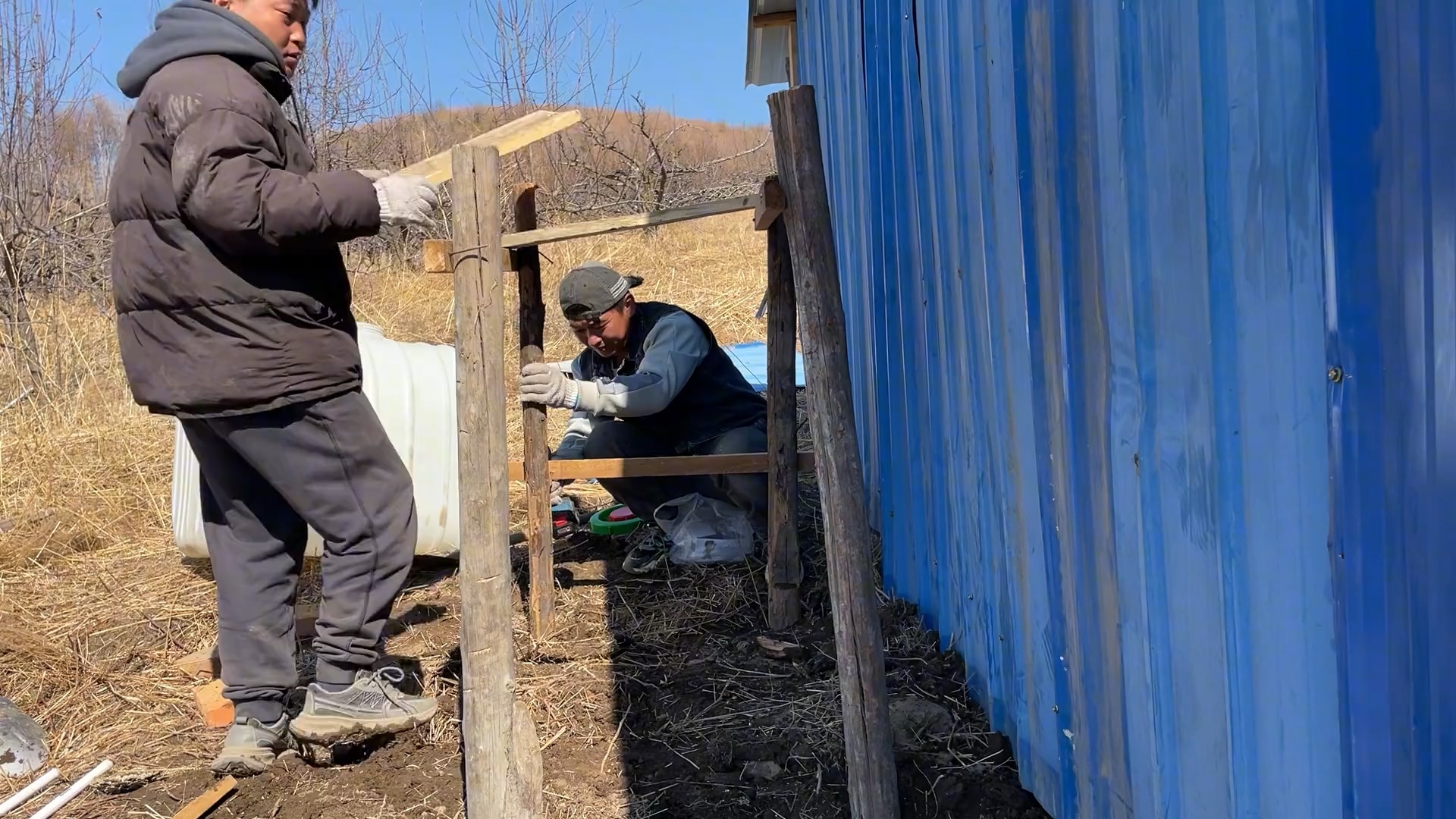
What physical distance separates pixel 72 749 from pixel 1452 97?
358 centimetres

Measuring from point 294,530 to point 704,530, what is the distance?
1722 millimetres

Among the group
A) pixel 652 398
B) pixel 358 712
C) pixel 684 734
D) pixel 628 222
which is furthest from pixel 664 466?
pixel 358 712

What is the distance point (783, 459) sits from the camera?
3586mm

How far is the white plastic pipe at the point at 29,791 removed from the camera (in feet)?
8.95

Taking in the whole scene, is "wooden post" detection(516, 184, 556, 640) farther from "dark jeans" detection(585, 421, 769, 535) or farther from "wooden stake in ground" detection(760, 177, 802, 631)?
"wooden stake in ground" detection(760, 177, 802, 631)

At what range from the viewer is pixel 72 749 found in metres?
3.10

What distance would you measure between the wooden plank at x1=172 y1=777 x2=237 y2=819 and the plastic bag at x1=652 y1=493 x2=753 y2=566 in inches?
73.6

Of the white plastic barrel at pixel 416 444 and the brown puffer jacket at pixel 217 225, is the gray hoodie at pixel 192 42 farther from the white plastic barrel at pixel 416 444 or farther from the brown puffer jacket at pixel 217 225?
the white plastic barrel at pixel 416 444

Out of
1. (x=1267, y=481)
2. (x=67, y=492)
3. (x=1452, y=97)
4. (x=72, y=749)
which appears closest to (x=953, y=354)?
(x=1267, y=481)

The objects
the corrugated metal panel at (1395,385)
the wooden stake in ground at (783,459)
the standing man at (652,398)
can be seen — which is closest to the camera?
the corrugated metal panel at (1395,385)

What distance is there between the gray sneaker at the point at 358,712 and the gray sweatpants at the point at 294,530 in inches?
1.7

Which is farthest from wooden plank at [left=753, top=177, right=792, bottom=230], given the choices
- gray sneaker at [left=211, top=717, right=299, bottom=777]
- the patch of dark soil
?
gray sneaker at [left=211, top=717, right=299, bottom=777]

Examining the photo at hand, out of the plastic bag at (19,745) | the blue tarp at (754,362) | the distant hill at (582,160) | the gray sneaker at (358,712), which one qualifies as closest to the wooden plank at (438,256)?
the gray sneaker at (358,712)

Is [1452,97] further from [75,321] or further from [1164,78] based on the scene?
[75,321]
